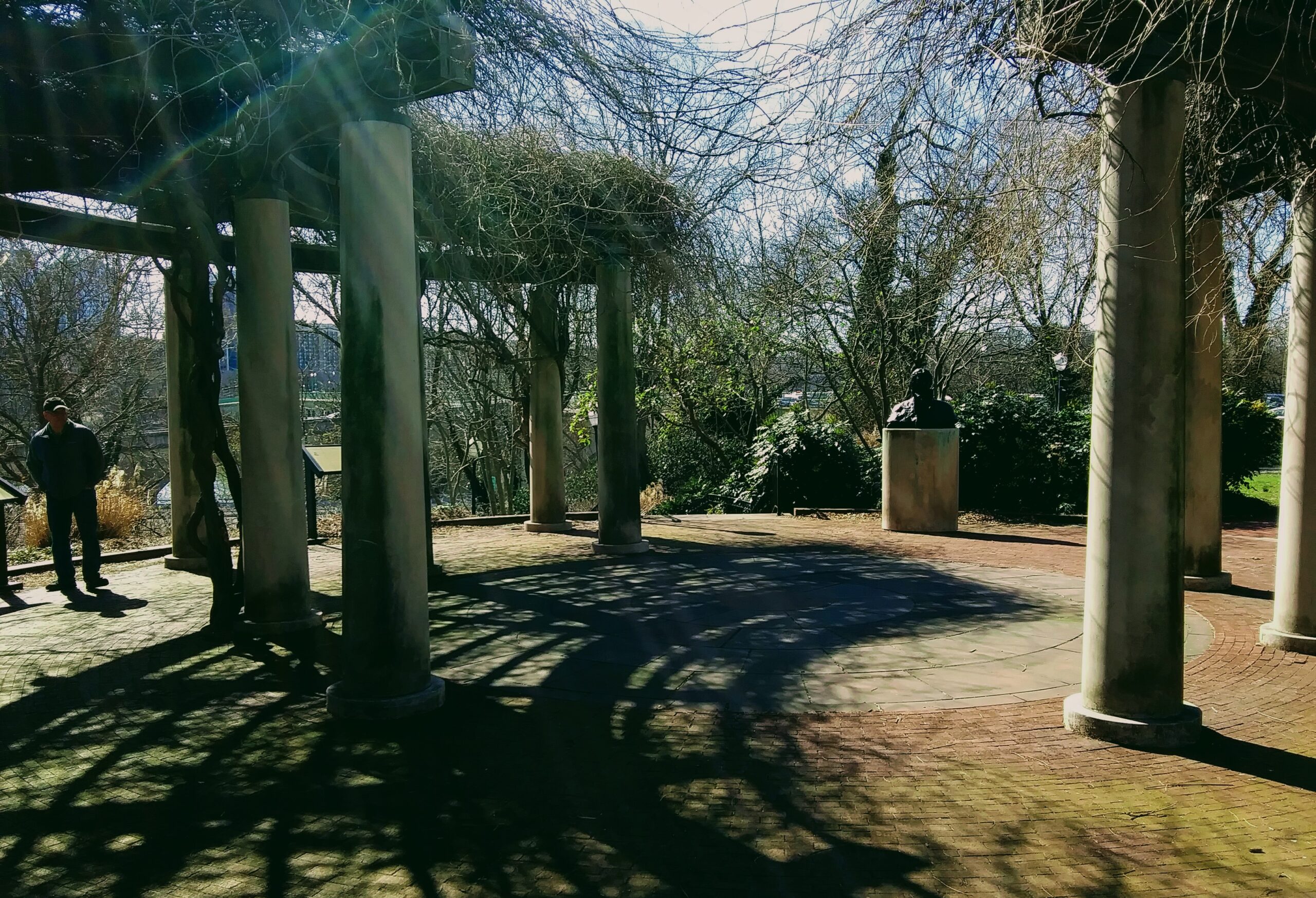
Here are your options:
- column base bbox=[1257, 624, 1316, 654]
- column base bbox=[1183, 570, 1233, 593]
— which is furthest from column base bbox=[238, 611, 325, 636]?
column base bbox=[1183, 570, 1233, 593]

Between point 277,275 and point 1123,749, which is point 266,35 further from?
point 1123,749

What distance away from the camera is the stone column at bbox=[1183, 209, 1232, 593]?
8.06 metres

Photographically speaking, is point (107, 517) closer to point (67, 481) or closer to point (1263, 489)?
point (67, 481)

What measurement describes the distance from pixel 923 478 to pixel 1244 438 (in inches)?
234

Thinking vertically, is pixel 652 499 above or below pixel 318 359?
below

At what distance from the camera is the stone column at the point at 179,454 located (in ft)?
33.7

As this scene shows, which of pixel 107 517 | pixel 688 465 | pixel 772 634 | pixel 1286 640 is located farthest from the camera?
pixel 688 465

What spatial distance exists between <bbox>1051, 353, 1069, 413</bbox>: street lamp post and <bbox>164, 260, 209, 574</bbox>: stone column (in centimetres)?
1557

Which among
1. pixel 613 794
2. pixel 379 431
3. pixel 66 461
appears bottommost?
pixel 613 794

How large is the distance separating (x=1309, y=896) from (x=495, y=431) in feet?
67.1

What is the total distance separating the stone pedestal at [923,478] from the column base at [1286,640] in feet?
22.2

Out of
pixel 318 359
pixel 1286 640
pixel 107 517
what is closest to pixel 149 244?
pixel 107 517

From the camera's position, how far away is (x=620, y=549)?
11492mm

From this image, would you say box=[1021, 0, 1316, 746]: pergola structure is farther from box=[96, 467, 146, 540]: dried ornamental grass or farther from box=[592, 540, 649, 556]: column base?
box=[96, 467, 146, 540]: dried ornamental grass
